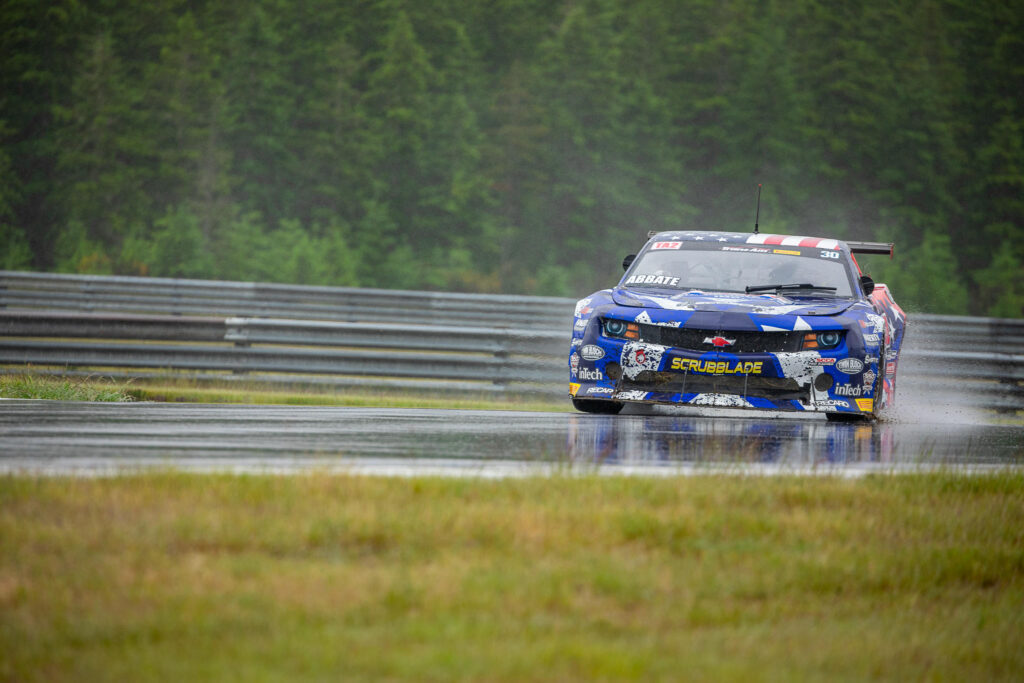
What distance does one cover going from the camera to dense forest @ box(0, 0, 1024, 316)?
42844 millimetres

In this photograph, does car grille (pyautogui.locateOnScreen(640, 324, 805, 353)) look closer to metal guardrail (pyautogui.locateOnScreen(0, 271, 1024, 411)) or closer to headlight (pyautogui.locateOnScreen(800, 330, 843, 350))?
headlight (pyautogui.locateOnScreen(800, 330, 843, 350))

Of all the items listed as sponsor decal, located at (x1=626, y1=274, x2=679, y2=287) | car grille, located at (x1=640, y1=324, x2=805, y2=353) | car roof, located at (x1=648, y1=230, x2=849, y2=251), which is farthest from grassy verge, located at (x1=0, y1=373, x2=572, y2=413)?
car grille, located at (x1=640, y1=324, x2=805, y2=353)

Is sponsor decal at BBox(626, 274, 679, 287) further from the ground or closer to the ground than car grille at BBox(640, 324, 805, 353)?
further from the ground

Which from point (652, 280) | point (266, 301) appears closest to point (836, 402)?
point (652, 280)

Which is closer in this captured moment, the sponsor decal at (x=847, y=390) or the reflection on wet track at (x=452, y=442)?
the reflection on wet track at (x=452, y=442)

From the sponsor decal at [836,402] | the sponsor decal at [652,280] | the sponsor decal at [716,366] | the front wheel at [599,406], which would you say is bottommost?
the front wheel at [599,406]

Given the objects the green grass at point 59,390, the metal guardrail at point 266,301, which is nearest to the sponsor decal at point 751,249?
the green grass at point 59,390

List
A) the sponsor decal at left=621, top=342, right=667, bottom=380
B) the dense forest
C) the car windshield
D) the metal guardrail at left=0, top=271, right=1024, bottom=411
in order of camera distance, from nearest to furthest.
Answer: the sponsor decal at left=621, top=342, right=667, bottom=380
the car windshield
the metal guardrail at left=0, top=271, right=1024, bottom=411
the dense forest

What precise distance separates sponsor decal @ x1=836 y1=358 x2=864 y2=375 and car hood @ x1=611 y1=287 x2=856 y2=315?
1.31 ft

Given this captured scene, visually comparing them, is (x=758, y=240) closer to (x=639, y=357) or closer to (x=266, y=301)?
(x=639, y=357)

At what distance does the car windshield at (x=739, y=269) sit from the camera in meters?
10.0

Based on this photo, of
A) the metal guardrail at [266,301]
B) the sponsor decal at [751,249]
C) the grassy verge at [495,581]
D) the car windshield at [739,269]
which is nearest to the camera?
the grassy verge at [495,581]

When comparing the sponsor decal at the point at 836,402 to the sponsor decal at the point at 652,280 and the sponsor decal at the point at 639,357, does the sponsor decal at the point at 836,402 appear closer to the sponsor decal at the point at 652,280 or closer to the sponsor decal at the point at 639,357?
the sponsor decal at the point at 639,357

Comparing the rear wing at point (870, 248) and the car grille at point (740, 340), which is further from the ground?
the rear wing at point (870, 248)
